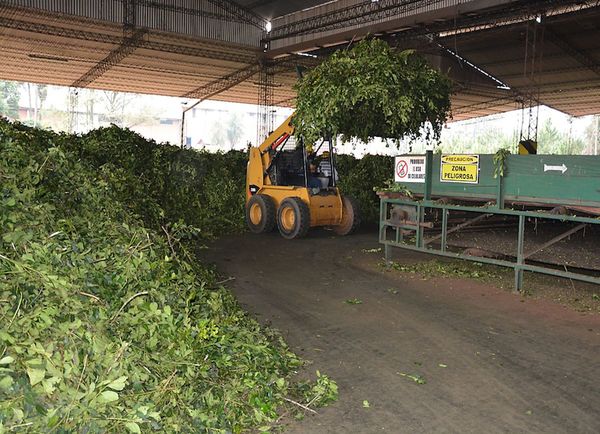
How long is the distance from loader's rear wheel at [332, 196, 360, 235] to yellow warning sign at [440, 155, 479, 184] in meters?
4.44

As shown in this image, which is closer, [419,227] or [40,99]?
[419,227]

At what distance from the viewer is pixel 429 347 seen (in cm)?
561

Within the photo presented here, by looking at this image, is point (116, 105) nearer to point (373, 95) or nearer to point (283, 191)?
point (283, 191)

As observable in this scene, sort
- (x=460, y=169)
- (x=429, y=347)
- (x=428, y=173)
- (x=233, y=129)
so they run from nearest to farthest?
(x=429, y=347), (x=460, y=169), (x=428, y=173), (x=233, y=129)

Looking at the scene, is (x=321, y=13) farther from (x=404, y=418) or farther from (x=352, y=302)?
(x=404, y=418)

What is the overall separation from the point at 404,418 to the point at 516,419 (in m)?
0.82

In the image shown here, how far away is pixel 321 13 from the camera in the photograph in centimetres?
2166

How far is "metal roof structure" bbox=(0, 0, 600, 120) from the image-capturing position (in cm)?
1684

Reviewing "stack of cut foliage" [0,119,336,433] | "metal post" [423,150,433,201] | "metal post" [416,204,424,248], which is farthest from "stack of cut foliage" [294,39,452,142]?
"stack of cut foliage" [0,119,336,433]

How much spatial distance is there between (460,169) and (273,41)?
1712 centimetres

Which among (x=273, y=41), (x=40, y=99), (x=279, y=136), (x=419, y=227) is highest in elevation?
(x=40, y=99)

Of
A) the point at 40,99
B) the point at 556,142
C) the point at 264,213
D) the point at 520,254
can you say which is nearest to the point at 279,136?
the point at 264,213

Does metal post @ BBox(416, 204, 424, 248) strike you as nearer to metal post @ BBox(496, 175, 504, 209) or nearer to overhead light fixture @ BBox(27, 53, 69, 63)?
metal post @ BBox(496, 175, 504, 209)

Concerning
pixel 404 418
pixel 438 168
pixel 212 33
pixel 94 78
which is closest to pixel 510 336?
pixel 404 418
